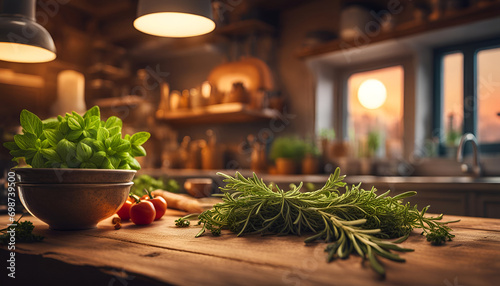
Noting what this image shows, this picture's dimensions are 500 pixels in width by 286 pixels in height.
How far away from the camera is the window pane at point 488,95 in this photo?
3.01m

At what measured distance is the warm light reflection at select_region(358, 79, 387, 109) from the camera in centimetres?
353

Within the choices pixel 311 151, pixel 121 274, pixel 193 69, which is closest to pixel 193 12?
pixel 121 274

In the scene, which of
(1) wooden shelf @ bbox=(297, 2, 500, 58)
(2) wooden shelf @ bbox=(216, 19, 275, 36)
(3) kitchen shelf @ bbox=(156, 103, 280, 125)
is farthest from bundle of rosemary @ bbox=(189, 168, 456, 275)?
(2) wooden shelf @ bbox=(216, 19, 275, 36)

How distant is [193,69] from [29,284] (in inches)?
166

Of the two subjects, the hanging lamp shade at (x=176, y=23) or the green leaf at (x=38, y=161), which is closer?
the green leaf at (x=38, y=161)

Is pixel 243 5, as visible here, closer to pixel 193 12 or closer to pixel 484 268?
pixel 193 12

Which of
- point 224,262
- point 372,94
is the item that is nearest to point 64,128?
point 224,262

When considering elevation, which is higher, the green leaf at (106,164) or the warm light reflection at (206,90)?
the warm light reflection at (206,90)

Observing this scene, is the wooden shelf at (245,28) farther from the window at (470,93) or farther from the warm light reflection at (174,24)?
the warm light reflection at (174,24)

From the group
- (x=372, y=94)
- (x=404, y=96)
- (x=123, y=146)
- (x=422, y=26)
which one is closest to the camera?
(x=123, y=146)

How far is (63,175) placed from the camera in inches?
32.6

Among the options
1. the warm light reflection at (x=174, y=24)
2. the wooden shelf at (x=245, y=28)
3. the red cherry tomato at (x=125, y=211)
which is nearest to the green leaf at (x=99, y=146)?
the red cherry tomato at (x=125, y=211)

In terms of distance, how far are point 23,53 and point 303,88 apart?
8.60ft

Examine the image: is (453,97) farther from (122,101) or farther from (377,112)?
(122,101)
